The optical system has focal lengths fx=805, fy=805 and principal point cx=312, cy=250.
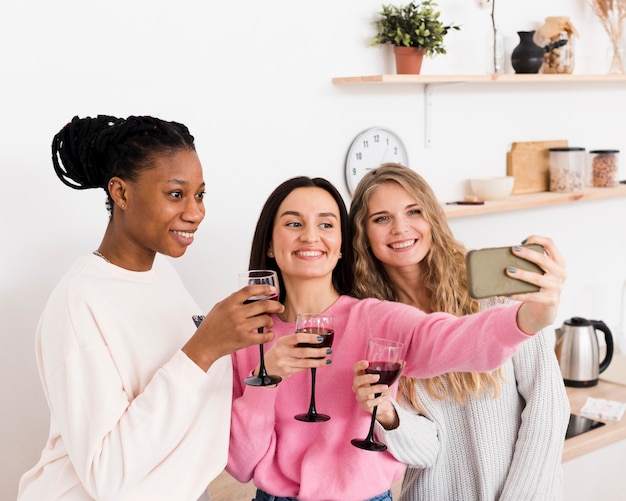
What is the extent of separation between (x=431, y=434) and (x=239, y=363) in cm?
45

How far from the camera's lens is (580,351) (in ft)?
9.71

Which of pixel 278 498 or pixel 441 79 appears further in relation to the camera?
pixel 441 79

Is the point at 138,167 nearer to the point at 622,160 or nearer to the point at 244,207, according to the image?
the point at 244,207

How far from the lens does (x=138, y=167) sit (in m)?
1.38

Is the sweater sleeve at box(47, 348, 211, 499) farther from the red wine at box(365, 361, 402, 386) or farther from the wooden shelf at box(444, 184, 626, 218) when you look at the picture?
the wooden shelf at box(444, 184, 626, 218)

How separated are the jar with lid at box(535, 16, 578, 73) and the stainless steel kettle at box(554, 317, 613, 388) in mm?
1004

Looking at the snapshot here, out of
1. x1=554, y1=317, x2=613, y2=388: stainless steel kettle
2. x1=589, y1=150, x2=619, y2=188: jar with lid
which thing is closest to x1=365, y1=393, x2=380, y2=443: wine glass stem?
x1=554, y1=317, x2=613, y2=388: stainless steel kettle

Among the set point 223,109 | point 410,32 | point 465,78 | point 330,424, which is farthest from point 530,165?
point 330,424

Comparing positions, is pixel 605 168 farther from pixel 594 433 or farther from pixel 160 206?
pixel 160 206

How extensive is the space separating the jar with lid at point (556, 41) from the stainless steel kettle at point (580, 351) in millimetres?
1004

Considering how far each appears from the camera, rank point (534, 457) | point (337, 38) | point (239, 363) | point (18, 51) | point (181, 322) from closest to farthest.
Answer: point (181, 322)
point (239, 363)
point (534, 457)
point (18, 51)
point (337, 38)

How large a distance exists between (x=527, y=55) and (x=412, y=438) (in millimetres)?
1916

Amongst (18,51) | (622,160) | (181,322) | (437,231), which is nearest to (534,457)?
(437,231)

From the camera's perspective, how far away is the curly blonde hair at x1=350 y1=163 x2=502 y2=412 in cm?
181
